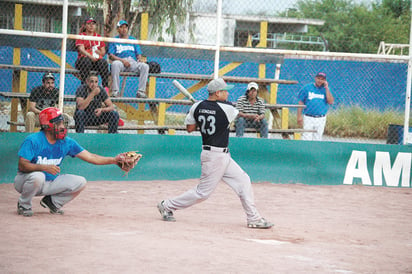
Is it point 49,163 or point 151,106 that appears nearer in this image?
point 49,163

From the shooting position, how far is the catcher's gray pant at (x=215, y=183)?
8.41m

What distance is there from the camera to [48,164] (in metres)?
8.42

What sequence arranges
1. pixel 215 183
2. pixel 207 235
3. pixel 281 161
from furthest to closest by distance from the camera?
pixel 281 161 → pixel 215 183 → pixel 207 235

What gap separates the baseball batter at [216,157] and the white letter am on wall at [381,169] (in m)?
4.89

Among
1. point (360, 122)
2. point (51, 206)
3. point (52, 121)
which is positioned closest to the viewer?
point (52, 121)

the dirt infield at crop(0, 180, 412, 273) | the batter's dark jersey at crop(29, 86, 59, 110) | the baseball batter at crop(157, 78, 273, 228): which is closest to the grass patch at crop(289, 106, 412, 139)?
the dirt infield at crop(0, 180, 412, 273)

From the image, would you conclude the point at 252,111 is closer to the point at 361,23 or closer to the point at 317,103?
the point at 317,103

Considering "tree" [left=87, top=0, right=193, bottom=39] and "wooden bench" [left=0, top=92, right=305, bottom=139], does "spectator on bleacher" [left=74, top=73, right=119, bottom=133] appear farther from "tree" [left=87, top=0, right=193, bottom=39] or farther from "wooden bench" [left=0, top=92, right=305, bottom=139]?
"tree" [left=87, top=0, right=193, bottom=39]

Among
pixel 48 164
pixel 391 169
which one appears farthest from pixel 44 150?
pixel 391 169

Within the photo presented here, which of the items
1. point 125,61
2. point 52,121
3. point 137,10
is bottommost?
point 52,121

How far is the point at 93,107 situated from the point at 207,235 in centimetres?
530

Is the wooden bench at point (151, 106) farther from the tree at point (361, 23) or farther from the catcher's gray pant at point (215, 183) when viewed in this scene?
the tree at point (361, 23)

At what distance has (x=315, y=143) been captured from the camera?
12.8 metres

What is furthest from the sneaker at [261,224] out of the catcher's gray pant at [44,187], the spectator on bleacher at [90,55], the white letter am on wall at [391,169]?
the spectator on bleacher at [90,55]
